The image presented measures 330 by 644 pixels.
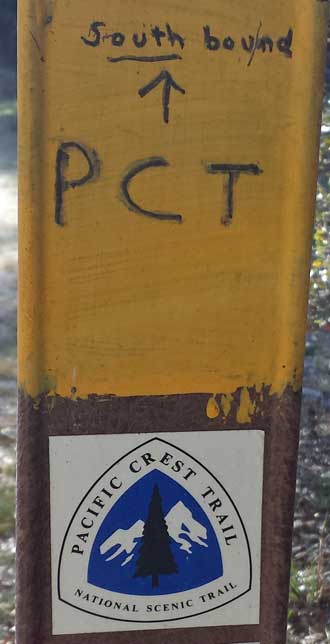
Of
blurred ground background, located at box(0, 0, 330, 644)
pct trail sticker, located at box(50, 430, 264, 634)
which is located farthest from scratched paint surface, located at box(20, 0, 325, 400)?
blurred ground background, located at box(0, 0, 330, 644)

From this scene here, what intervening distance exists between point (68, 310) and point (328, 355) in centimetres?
341

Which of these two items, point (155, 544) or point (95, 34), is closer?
point (95, 34)

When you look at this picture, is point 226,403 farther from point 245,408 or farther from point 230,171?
point 230,171

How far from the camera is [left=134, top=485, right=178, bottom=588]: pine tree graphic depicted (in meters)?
1.77

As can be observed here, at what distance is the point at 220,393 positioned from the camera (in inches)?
68.0

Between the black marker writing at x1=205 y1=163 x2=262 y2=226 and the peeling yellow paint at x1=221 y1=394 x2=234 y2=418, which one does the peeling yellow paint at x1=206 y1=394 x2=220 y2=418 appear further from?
the black marker writing at x1=205 y1=163 x2=262 y2=226

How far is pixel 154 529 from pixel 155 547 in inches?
1.3

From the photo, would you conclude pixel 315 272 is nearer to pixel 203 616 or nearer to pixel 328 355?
pixel 328 355

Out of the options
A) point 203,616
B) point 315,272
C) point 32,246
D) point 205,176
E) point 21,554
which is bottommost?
point 203,616

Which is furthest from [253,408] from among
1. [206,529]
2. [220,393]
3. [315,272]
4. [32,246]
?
[315,272]

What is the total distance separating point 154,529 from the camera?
1.78m

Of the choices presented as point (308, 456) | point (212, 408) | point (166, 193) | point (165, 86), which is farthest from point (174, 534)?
point (308, 456)

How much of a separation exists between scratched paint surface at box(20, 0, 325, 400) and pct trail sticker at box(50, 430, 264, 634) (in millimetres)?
107

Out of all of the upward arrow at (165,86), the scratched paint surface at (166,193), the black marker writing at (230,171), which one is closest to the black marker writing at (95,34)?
the scratched paint surface at (166,193)
